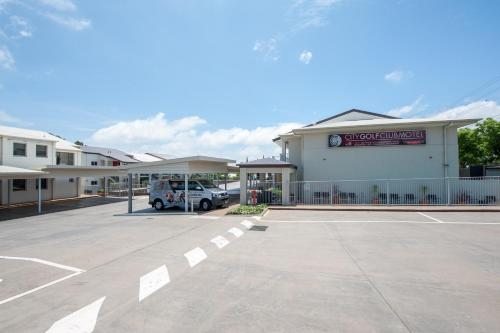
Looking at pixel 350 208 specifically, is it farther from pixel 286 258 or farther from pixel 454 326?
pixel 454 326

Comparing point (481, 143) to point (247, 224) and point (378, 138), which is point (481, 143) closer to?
point (378, 138)

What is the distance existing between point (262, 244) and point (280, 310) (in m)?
3.96

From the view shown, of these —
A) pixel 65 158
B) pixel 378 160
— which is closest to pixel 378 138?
pixel 378 160

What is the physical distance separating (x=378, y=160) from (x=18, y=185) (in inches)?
1095

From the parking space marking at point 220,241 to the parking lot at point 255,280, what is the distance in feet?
0.11

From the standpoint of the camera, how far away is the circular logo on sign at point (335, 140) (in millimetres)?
18797

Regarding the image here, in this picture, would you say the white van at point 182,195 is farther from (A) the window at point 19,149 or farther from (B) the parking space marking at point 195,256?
(A) the window at point 19,149

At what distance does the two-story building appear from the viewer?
19984 millimetres

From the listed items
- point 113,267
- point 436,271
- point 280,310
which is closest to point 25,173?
point 113,267

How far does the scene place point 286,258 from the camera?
6609mm

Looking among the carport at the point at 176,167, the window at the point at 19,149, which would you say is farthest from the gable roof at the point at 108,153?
the carport at the point at 176,167

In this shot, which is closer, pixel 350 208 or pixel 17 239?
pixel 17 239

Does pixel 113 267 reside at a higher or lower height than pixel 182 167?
lower

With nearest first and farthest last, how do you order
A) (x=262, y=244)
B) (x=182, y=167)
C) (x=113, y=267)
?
(x=113, y=267) < (x=262, y=244) < (x=182, y=167)
